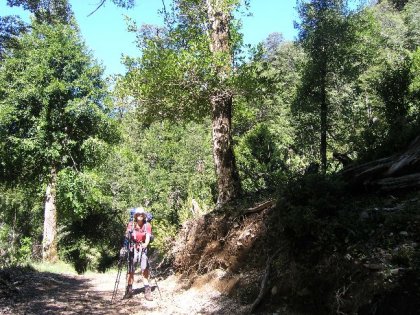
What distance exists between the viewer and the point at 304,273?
17.2ft

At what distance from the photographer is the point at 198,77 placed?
9.93 metres

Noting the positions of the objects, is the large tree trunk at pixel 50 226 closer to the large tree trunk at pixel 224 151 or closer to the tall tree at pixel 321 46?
the large tree trunk at pixel 224 151

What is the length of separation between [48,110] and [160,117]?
8.41 metres

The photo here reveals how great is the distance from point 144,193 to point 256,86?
62.5ft

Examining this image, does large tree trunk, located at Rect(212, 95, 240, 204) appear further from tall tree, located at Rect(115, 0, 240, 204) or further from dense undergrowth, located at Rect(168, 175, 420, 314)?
dense undergrowth, located at Rect(168, 175, 420, 314)

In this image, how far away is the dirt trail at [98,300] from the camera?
6789 mm

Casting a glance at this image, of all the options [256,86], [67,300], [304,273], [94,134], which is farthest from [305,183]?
[94,134]

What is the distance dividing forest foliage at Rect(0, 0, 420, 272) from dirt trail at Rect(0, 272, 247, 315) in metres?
2.45

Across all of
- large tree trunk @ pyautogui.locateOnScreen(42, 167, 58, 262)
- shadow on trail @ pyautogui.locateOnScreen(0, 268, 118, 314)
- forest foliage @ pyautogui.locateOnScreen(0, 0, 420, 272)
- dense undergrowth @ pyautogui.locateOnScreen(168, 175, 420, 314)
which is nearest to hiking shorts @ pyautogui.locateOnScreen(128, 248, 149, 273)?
shadow on trail @ pyautogui.locateOnScreen(0, 268, 118, 314)

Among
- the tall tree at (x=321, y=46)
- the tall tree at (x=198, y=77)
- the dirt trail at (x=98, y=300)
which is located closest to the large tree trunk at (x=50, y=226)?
the dirt trail at (x=98, y=300)

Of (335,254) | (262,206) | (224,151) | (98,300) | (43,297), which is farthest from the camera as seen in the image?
(224,151)

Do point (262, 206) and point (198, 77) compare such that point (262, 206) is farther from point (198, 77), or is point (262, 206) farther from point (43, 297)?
point (43, 297)

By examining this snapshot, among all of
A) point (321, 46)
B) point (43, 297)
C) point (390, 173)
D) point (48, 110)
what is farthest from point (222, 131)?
point (321, 46)

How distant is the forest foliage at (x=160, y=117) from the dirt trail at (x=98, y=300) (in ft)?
8.04
